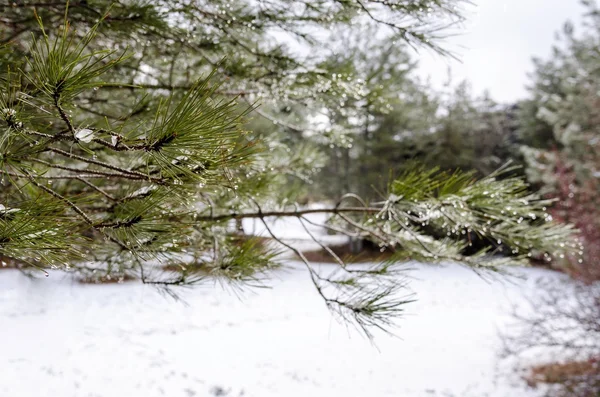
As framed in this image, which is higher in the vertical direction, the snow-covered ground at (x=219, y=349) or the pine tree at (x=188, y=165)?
the pine tree at (x=188, y=165)

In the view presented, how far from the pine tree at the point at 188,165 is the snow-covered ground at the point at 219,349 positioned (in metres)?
1.68

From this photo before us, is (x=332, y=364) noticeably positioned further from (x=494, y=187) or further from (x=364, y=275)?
(x=494, y=187)

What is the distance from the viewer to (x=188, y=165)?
90 centimetres

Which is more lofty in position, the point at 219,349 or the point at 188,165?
the point at 188,165

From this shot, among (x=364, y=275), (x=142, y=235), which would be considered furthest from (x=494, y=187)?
(x=142, y=235)

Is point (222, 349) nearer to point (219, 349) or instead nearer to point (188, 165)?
point (219, 349)

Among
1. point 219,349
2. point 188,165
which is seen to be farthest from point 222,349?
point 188,165

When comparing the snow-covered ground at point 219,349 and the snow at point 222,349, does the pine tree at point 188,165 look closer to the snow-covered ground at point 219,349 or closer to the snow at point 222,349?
the snow at point 222,349

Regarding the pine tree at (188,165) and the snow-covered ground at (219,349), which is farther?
the snow-covered ground at (219,349)

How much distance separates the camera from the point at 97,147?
1.88 meters

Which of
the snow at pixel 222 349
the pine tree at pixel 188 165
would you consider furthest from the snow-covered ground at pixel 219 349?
the pine tree at pixel 188 165

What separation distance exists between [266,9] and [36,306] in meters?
6.68

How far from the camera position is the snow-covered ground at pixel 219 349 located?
4.38m

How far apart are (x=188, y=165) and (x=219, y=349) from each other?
5.39 meters
